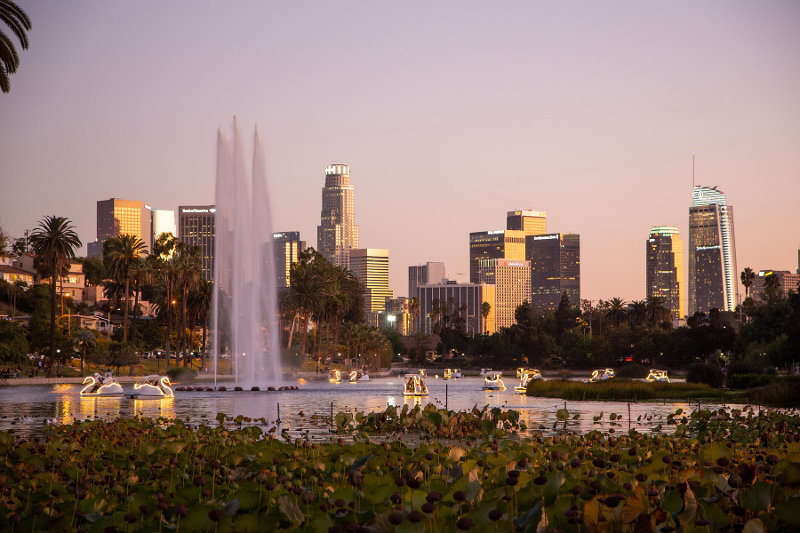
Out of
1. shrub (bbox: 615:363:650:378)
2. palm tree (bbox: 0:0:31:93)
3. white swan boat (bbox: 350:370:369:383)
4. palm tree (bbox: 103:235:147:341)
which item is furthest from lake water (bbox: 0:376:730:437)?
palm tree (bbox: 103:235:147:341)

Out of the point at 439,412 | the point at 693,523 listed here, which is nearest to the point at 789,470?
the point at 693,523

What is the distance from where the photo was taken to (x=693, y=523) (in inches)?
296

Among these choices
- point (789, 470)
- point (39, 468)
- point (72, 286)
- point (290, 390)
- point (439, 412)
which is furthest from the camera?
point (72, 286)

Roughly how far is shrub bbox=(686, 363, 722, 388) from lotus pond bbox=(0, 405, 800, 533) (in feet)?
183

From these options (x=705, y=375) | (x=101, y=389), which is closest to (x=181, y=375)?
(x=101, y=389)

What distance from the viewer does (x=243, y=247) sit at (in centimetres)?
6512

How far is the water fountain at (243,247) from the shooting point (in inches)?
2490

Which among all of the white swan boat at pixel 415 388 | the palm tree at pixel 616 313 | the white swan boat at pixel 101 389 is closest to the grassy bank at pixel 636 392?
the white swan boat at pixel 415 388

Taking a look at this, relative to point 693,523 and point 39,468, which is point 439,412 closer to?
point 39,468

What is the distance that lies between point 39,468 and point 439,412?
13.8 m

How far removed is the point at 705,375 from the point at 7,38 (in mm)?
55621

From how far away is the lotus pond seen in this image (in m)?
7.43

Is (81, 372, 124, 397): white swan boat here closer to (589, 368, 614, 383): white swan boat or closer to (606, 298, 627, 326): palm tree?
(589, 368, 614, 383): white swan boat

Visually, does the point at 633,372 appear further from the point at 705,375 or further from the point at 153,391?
the point at 153,391
